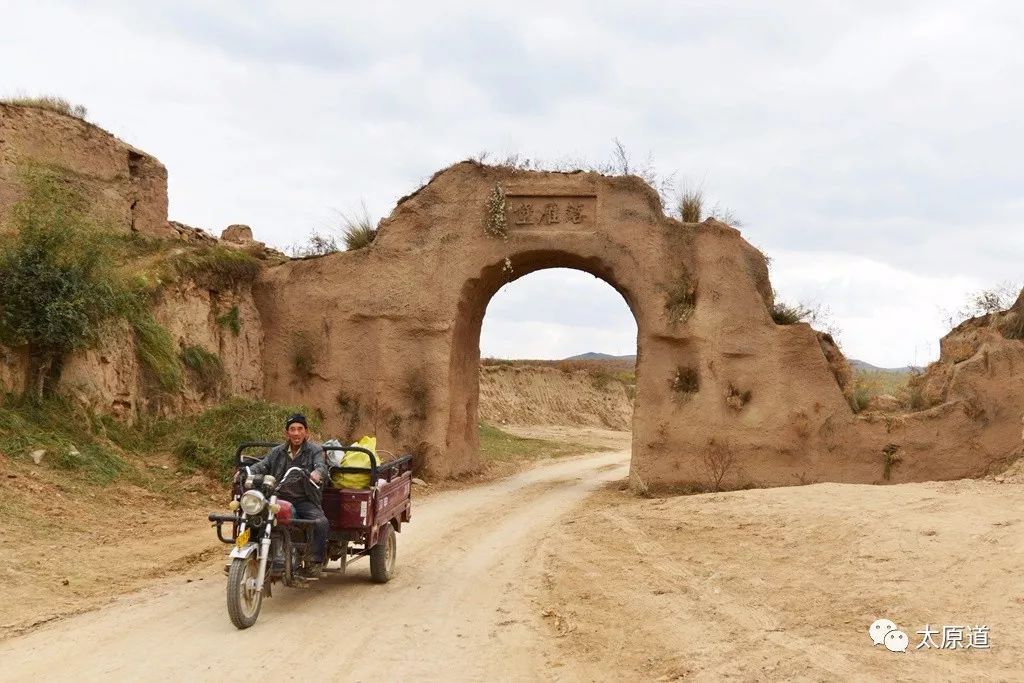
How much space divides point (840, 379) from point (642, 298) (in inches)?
140

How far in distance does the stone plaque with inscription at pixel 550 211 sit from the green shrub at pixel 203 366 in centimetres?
558

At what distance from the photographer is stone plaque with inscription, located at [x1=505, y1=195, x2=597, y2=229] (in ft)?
54.5

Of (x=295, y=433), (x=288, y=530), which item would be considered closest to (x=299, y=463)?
(x=295, y=433)

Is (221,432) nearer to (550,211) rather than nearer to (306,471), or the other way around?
(306,471)

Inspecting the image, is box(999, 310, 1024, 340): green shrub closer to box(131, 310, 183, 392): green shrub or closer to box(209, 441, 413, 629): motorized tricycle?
box(209, 441, 413, 629): motorized tricycle

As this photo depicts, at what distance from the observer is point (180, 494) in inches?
463

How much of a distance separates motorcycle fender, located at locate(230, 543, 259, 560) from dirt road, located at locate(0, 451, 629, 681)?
1.57 feet

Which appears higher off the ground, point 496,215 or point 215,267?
point 496,215

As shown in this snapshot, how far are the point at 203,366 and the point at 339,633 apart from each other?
10.0 metres

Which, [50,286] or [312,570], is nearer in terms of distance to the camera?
[312,570]

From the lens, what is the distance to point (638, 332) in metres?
16.4

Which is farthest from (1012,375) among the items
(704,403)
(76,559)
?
(76,559)

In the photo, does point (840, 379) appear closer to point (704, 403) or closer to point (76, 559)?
point (704, 403)

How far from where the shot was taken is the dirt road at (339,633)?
5.49 metres
